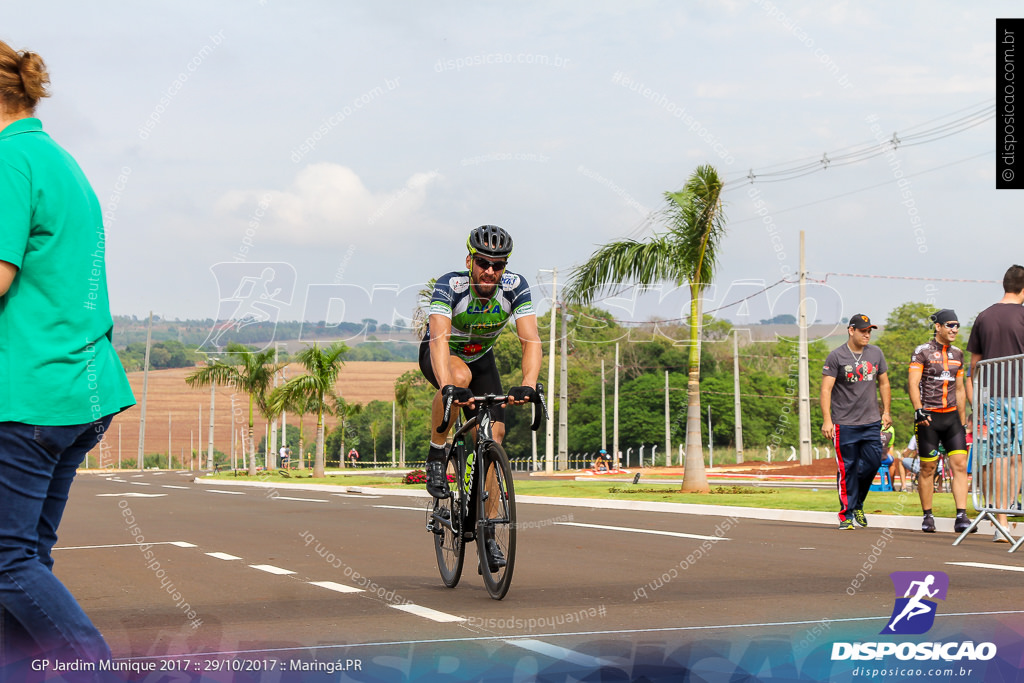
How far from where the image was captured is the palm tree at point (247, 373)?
58375mm

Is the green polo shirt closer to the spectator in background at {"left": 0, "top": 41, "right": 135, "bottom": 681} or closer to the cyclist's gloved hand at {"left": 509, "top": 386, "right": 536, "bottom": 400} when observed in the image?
the spectator in background at {"left": 0, "top": 41, "right": 135, "bottom": 681}

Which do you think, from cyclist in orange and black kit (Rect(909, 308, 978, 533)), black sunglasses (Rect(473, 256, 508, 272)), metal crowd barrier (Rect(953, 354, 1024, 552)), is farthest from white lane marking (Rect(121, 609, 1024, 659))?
cyclist in orange and black kit (Rect(909, 308, 978, 533))

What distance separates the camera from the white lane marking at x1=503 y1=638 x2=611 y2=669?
495cm

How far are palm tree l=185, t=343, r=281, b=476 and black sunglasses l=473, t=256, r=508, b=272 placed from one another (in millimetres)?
→ 50327

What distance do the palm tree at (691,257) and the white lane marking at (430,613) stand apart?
50.1 feet

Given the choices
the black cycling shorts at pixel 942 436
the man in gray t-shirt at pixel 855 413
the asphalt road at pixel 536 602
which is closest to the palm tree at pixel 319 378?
the asphalt road at pixel 536 602

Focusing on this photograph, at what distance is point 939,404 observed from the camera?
1194cm

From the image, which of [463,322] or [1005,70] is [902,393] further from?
[463,322]

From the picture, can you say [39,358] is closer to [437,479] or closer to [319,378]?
[437,479]

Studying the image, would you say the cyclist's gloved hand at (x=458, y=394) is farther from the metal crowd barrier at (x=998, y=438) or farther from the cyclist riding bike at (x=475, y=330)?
the metal crowd barrier at (x=998, y=438)

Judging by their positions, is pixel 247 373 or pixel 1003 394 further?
pixel 247 373

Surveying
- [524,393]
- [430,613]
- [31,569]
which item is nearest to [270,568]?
[430,613]

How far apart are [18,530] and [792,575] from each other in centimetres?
586

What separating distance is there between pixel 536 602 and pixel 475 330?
183cm
